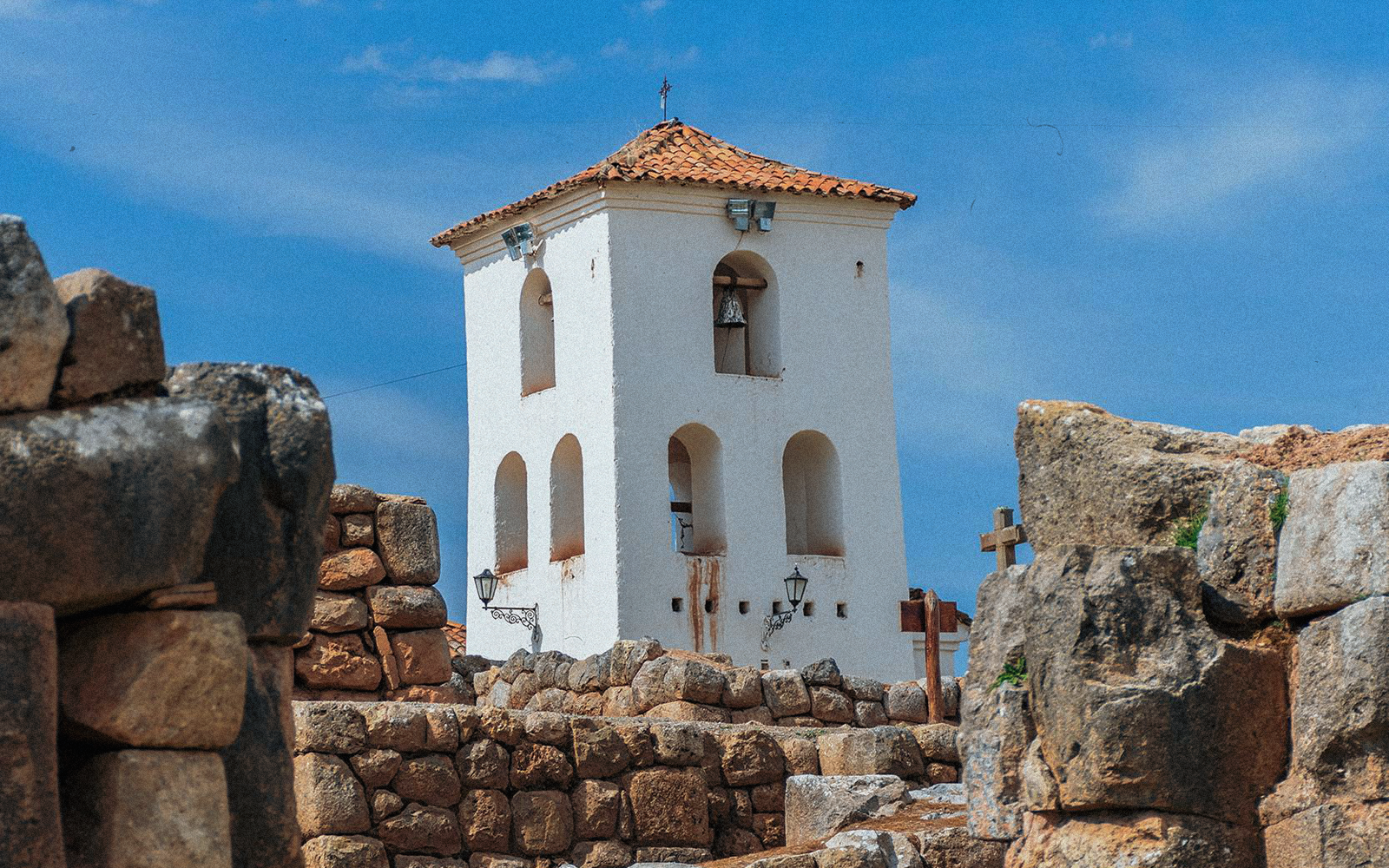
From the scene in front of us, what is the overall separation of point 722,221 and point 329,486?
996 inches

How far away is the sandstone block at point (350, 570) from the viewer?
447 inches

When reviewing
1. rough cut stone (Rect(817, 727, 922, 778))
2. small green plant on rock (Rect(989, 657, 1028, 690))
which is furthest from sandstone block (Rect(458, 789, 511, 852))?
small green plant on rock (Rect(989, 657, 1028, 690))

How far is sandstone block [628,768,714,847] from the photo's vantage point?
1120 cm

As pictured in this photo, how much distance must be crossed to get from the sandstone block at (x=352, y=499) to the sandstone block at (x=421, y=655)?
771 mm

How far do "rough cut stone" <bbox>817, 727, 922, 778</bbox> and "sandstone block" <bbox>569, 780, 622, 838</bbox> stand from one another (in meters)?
1.56

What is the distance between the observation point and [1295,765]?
567cm

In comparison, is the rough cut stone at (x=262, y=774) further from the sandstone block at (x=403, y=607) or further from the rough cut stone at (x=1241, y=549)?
the sandstone block at (x=403, y=607)

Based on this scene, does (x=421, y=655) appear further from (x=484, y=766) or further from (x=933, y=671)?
(x=933, y=671)

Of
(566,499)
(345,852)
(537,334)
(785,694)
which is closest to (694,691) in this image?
(785,694)

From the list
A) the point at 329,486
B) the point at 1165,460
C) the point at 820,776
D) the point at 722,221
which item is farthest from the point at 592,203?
the point at 329,486

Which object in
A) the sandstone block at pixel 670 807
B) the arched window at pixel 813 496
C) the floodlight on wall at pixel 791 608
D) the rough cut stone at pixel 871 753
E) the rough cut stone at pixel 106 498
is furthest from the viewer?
the arched window at pixel 813 496

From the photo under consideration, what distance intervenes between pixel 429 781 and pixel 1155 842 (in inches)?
219

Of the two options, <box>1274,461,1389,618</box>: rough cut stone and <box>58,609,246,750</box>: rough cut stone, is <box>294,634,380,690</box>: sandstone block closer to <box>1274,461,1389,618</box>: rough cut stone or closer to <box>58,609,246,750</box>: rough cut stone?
<box>1274,461,1389,618</box>: rough cut stone

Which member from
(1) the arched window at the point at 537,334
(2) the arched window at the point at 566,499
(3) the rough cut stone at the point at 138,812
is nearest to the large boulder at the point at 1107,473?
(3) the rough cut stone at the point at 138,812
